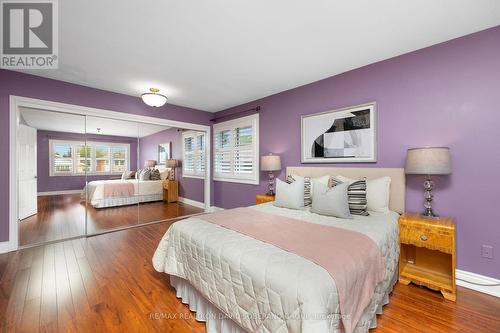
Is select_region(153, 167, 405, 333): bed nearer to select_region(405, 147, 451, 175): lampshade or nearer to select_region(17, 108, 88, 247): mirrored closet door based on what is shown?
select_region(405, 147, 451, 175): lampshade

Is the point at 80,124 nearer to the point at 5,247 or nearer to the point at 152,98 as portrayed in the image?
the point at 152,98

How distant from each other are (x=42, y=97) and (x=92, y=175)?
1374mm

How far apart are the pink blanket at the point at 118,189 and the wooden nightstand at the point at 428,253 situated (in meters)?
4.39

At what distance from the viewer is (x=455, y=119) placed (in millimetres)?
2158

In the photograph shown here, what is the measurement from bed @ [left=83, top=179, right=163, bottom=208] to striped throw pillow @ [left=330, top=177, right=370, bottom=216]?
12.2ft

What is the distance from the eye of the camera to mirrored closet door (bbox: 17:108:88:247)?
3.07 metres

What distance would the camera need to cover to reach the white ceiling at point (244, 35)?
1746 millimetres

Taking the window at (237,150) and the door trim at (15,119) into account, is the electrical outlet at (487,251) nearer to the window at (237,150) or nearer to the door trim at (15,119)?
the window at (237,150)

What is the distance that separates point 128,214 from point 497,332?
497 centimetres

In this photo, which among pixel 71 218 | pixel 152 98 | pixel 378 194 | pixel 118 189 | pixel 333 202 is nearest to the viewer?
pixel 333 202

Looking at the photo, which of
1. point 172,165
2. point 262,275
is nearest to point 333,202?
point 262,275

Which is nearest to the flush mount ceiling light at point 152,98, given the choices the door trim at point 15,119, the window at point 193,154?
the door trim at point 15,119

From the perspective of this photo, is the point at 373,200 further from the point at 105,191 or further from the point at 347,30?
the point at 105,191


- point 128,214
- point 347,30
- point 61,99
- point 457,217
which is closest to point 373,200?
point 457,217
